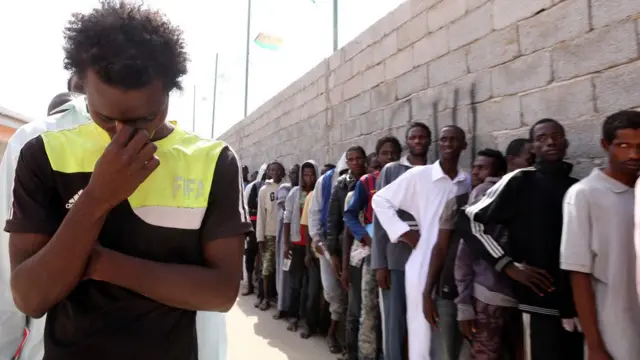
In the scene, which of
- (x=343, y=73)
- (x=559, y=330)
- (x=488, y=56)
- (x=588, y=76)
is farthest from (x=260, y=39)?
(x=559, y=330)

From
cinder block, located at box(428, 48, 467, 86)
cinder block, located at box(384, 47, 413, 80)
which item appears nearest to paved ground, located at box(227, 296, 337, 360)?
cinder block, located at box(428, 48, 467, 86)

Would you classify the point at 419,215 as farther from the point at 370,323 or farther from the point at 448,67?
the point at 448,67

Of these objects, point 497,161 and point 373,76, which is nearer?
point 497,161

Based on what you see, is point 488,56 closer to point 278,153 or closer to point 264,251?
point 264,251

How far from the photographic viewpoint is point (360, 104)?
4.90 meters

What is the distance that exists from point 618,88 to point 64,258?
2459mm

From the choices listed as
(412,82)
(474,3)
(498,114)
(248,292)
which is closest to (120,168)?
(498,114)

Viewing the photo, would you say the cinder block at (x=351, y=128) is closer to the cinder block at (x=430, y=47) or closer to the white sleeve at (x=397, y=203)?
the cinder block at (x=430, y=47)

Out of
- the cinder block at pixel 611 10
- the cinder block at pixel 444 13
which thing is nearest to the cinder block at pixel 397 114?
the cinder block at pixel 444 13

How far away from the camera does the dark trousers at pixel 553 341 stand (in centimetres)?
189

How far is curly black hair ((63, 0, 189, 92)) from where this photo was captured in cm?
79

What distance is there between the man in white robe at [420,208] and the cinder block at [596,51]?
2.31 feet

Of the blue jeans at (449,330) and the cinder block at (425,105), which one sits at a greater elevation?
the cinder block at (425,105)

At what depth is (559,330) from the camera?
190 centimetres
